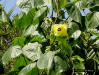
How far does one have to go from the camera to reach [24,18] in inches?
39.4

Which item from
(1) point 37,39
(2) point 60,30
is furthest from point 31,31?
(2) point 60,30

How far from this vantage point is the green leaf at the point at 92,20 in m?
0.85

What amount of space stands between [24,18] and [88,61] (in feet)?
1.14

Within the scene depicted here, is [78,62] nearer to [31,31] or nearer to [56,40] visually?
[56,40]

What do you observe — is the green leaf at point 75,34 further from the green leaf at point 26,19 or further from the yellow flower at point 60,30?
the green leaf at point 26,19

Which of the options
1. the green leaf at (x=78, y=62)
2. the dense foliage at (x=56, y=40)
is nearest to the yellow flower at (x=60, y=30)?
the dense foliage at (x=56, y=40)

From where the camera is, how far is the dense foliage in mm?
847

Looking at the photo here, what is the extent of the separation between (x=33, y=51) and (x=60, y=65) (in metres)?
0.19

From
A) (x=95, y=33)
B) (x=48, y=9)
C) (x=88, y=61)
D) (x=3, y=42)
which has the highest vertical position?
(x=48, y=9)

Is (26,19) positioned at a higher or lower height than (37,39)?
higher

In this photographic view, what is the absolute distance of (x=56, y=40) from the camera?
910mm

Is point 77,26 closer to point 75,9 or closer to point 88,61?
point 75,9

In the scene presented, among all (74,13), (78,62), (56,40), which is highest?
(74,13)

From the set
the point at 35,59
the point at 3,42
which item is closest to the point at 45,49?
the point at 35,59
